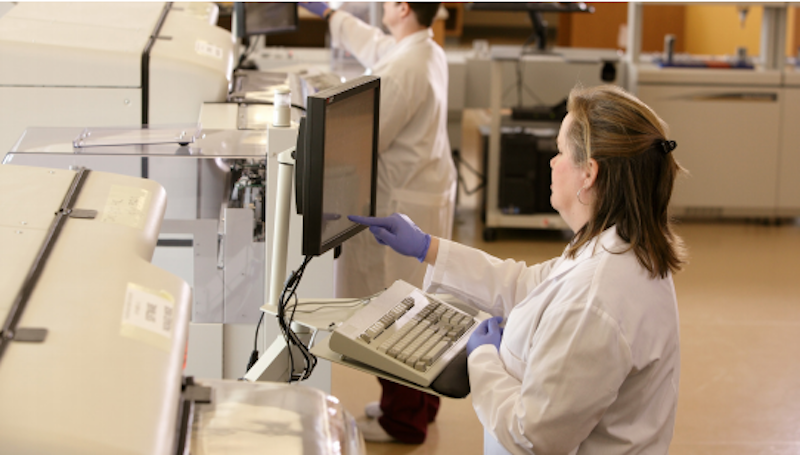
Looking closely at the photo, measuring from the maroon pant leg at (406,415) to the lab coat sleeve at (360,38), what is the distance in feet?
4.08

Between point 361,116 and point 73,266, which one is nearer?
point 73,266

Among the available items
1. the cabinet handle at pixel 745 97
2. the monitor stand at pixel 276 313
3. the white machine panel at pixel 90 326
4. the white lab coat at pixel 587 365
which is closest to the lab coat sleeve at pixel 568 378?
the white lab coat at pixel 587 365

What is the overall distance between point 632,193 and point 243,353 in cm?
97

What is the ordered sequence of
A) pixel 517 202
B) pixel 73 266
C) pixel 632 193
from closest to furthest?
1. pixel 73 266
2. pixel 632 193
3. pixel 517 202

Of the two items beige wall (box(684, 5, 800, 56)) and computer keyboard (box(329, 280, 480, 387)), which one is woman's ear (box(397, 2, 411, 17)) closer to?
computer keyboard (box(329, 280, 480, 387))

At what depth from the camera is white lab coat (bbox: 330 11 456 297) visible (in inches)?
91.7

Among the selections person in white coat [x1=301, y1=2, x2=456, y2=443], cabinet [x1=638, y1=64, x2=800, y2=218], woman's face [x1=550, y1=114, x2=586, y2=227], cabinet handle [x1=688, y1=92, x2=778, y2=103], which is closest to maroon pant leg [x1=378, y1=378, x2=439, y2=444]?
person in white coat [x1=301, y1=2, x2=456, y2=443]

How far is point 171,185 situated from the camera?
5.35 ft

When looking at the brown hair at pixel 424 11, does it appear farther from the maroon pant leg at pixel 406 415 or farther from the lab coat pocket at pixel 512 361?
the lab coat pocket at pixel 512 361

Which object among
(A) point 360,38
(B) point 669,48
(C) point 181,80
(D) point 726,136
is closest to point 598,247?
(C) point 181,80

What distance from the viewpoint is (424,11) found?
7.90 feet

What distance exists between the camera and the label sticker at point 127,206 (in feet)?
3.54

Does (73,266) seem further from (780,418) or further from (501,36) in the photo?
(501,36)

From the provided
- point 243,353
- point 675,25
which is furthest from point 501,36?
point 243,353
